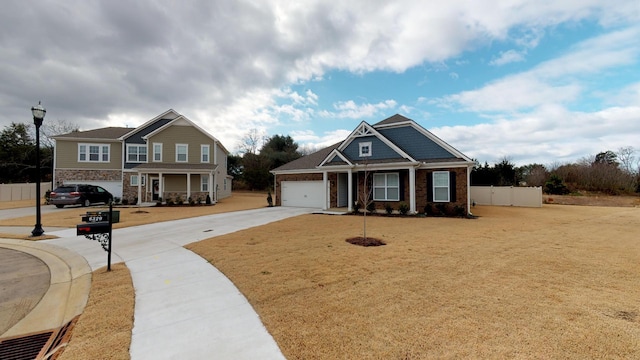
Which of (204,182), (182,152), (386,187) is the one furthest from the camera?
(204,182)

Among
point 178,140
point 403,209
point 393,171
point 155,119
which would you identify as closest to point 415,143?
point 393,171

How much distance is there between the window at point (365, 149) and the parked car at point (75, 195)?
647 inches

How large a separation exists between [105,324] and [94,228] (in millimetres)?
3039

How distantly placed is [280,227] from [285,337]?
8192 mm

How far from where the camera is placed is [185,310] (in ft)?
12.6

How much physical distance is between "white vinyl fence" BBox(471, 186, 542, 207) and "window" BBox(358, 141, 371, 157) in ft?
41.7

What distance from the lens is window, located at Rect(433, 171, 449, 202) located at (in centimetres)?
1588

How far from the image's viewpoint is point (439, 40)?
42.4 ft

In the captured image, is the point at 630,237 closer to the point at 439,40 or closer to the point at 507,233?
the point at 507,233

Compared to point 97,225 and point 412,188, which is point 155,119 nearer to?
point 97,225

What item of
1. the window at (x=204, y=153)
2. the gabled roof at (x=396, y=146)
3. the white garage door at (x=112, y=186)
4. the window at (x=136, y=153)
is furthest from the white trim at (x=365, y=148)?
the white garage door at (x=112, y=186)

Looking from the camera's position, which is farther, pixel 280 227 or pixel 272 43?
pixel 272 43

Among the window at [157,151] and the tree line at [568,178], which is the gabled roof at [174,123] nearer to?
the window at [157,151]

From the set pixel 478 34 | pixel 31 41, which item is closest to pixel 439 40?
pixel 478 34
